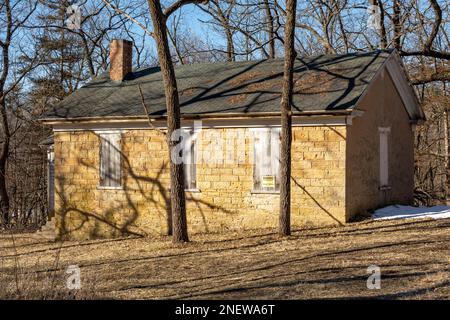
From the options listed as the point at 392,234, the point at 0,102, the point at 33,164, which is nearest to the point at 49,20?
the point at 0,102

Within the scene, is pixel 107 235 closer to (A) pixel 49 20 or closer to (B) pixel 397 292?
(B) pixel 397 292

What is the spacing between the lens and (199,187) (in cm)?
1783

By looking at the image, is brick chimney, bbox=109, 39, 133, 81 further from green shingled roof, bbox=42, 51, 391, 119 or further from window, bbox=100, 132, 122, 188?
window, bbox=100, 132, 122, 188

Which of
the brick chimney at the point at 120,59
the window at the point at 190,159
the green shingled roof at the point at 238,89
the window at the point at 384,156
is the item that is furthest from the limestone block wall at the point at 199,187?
the window at the point at 384,156

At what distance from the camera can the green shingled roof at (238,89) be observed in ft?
55.1

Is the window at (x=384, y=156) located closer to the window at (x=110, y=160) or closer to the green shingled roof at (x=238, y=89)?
the green shingled roof at (x=238, y=89)

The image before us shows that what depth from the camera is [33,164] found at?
3416cm

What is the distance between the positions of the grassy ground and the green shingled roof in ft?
10.9

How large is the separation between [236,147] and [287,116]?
300 cm

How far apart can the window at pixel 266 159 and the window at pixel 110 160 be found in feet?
13.6

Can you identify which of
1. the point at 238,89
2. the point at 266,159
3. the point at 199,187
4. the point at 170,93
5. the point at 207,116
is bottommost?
the point at 199,187

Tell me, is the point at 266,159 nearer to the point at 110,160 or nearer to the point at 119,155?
the point at 119,155

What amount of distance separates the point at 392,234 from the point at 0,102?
2188cm

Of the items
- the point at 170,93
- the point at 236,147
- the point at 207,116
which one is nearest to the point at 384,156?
the point at 236,147
